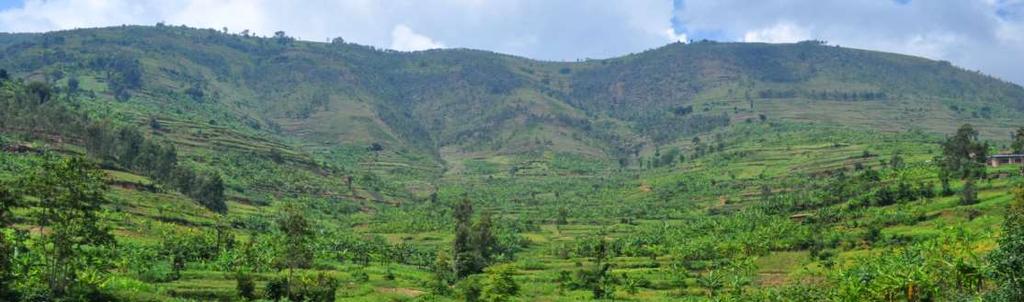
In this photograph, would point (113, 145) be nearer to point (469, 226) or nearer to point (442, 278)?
point (469, 226)

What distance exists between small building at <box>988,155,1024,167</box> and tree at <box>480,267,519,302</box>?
8715cm

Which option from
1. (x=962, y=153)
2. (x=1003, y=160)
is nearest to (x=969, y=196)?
(x=962, y=153)

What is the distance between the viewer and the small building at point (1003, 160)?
116m

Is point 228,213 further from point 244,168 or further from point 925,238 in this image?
point 925,238

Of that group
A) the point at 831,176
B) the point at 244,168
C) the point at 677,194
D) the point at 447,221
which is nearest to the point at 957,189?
the point at 831,176

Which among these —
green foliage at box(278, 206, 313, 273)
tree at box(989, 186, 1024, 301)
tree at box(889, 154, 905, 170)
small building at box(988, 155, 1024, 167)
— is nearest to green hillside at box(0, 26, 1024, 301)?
green foliage at box(278, 206, 313, 273)

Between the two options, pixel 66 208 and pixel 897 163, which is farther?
pixel 897 163

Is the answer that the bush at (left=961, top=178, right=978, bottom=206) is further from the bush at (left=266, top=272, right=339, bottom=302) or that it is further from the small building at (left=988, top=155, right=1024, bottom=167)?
the bush at (left=266, top=272, right=339, bottom=302)

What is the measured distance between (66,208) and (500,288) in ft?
113

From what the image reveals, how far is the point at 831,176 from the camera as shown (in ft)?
454

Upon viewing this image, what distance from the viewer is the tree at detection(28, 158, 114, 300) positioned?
48.8 metres

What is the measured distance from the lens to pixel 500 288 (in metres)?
68.0

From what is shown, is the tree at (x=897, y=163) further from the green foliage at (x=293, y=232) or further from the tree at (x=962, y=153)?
the green foliage at (x=293, y=232)

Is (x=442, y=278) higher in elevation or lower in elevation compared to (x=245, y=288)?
lower
